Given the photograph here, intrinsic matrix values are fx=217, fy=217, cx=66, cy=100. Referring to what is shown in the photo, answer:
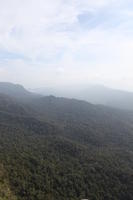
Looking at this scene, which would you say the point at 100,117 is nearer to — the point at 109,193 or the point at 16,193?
the point at 109,193

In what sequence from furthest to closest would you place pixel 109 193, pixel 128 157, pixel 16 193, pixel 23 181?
pixel 128 157 < pixel 109 193 < pixel 23 181 < pixel 16 193

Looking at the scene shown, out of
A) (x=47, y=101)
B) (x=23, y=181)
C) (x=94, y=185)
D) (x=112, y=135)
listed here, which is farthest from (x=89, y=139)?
(x=47, y=101)

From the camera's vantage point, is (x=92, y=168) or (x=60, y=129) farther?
(x=60, y=129)

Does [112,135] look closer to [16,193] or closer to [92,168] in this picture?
[92,168]

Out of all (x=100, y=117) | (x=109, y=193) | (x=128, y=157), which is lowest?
(x=109, y=193)

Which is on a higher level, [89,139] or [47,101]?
[47,101]

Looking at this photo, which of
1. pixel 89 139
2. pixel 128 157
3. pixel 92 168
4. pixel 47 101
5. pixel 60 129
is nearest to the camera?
pixel 92 168
